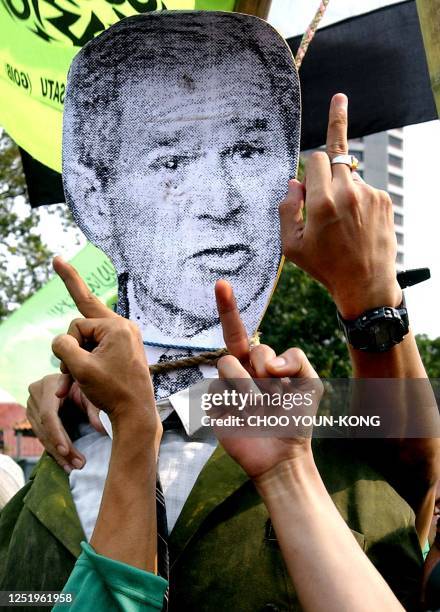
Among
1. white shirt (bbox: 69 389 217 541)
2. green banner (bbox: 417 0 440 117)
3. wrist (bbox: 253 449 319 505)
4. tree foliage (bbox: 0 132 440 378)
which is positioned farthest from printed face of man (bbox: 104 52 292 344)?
tree foliage (bbox: 0 132 440 378)

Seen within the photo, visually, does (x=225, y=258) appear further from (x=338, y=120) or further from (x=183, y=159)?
(x=338, y=120)

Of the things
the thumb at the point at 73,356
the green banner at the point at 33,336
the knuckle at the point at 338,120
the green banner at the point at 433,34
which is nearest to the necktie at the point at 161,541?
the thumb at the point at 73,356

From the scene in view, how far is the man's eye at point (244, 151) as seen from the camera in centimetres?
184

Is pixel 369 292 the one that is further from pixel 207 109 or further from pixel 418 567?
pixel 207 109

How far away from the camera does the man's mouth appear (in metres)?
1.80

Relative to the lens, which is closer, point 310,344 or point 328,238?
point 328,238

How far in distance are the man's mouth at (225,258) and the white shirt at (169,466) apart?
26cm

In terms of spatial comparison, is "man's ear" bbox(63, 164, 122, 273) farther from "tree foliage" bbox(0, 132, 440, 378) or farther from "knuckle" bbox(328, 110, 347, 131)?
"tree foliage" bbox(0, 132, 440, 378)

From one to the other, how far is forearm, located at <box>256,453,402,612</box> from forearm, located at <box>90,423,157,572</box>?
0.17 m

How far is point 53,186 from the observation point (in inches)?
138

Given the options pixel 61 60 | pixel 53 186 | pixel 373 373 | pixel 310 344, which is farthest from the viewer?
pixel 310 344

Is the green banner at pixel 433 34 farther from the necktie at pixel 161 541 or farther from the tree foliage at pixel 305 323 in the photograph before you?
the tree foliage at pixel 305 323

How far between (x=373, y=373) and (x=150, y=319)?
1.61 feet

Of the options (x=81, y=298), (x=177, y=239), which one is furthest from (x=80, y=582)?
(x=177, y=239)
